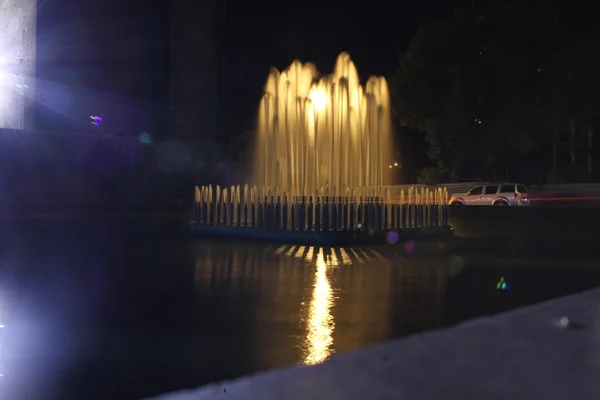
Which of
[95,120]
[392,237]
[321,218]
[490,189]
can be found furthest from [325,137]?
[95,120]

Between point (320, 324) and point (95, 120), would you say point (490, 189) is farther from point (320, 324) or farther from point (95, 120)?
point (320, 324)

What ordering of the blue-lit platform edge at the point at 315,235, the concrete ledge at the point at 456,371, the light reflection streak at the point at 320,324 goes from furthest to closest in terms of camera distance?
1. the blue-lit platform edge at the point at 315,235
2. the light reflection streak at the point at 320,324
3. the concrete ledge at the point at 456,371

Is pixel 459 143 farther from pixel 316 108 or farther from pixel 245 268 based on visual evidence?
pixel 245 268

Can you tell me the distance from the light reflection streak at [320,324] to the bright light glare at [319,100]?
32.9 ft

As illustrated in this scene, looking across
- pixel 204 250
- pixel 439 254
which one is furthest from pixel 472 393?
pixel 204 250

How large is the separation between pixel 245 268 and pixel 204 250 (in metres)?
3.22

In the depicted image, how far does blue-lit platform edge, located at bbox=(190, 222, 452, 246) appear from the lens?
1686 centimetres

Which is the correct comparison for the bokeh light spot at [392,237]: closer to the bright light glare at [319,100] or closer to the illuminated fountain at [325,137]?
the illuminated fountain at [325,137]

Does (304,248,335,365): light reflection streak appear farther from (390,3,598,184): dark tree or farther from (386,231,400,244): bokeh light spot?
(390,3,598,184): dark tree

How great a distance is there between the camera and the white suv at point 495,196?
35250 millimetres

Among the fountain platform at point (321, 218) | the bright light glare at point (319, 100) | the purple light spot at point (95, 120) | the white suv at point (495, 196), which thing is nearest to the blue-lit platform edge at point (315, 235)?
the fountain platform at point (321, 218)

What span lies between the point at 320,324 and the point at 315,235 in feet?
29.4

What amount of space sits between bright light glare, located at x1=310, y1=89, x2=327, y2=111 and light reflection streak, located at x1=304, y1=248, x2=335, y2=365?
1004cm

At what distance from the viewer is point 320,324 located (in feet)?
26.4
